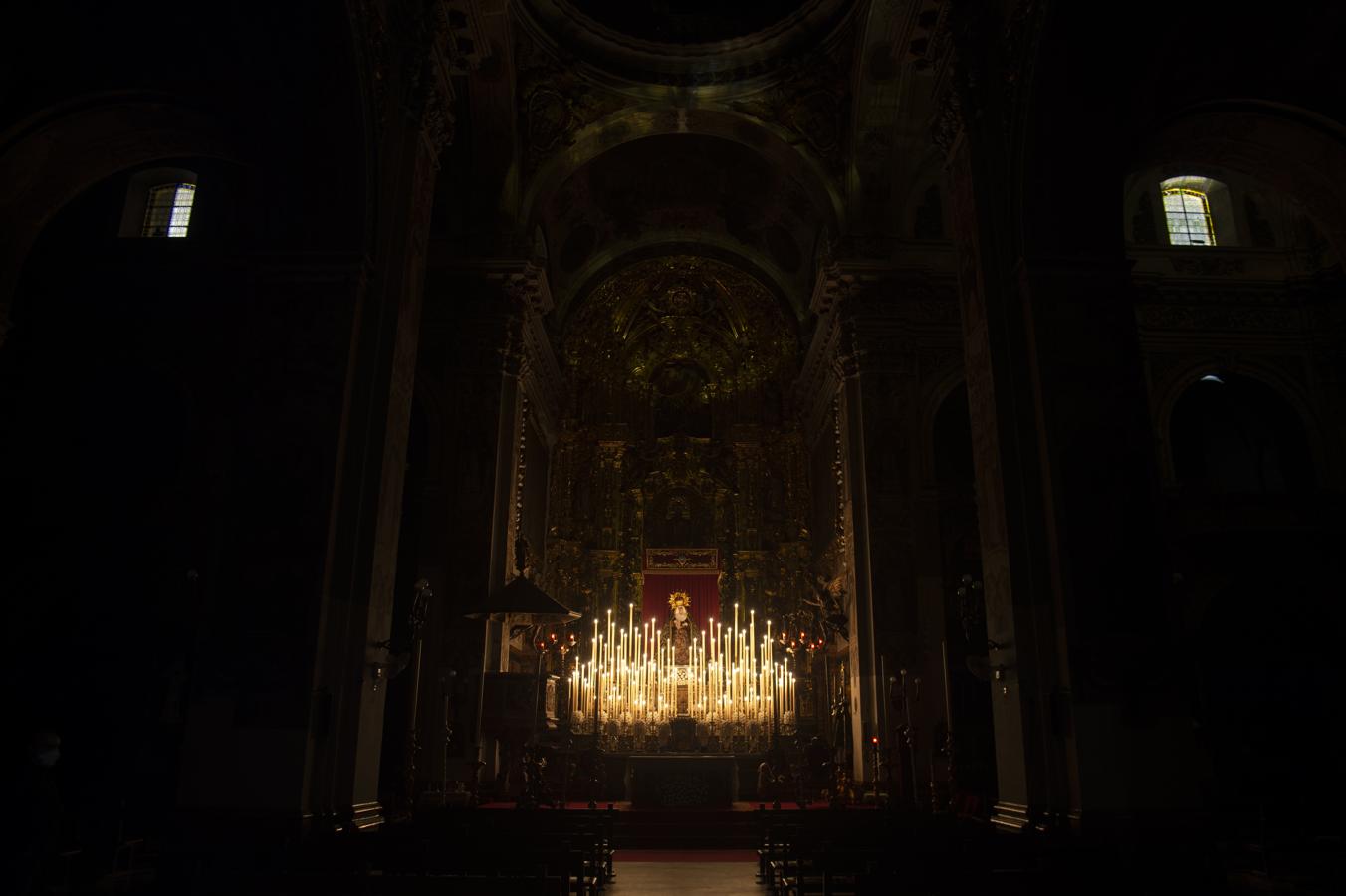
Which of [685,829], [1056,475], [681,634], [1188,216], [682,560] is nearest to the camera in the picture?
[1056,475]

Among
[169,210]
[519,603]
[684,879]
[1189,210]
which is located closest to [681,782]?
[519,603]

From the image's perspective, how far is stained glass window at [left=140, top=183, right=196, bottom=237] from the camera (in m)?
15.8

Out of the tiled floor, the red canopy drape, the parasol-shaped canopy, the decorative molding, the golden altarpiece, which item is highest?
the golden altarpiece

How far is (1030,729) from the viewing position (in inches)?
319

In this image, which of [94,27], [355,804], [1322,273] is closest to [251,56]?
[94,27]

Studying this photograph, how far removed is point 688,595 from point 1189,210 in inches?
562

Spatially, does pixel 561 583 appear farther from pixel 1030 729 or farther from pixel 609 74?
pixel 1030 729

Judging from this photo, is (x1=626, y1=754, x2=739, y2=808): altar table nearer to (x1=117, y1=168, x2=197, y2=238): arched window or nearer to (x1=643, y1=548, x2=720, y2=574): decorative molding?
(x1=643, y1=548, x2=720, y2=574): decorative molding

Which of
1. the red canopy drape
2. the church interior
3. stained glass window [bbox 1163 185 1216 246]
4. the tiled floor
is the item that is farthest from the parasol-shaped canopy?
stained glass window [bbox 1163 185 1216 246]

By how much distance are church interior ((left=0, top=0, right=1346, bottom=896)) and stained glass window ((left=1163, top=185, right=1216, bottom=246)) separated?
0.08 metres

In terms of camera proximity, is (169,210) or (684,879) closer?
(684,879)

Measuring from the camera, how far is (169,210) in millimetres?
16016

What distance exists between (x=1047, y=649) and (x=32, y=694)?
46.5 ft

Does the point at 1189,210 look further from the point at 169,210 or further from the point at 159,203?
the point at 159,203
